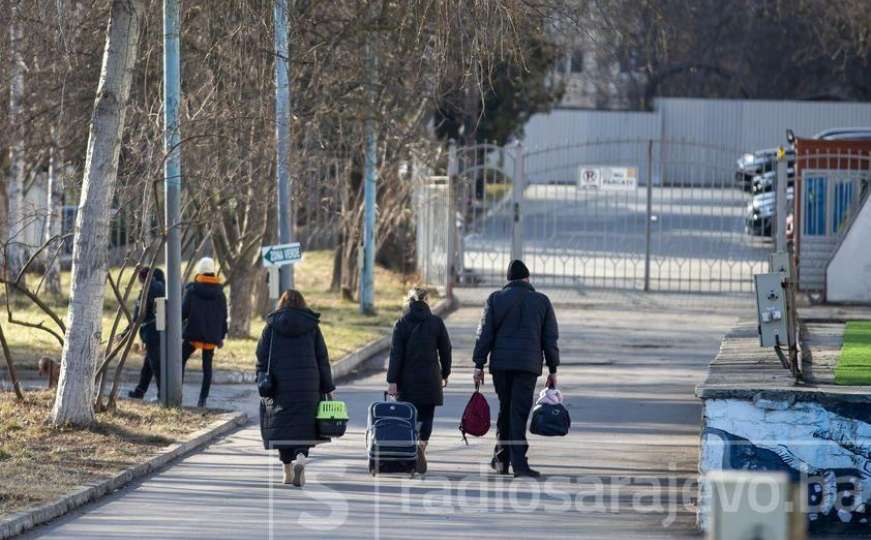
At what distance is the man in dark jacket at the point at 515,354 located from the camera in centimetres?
1121

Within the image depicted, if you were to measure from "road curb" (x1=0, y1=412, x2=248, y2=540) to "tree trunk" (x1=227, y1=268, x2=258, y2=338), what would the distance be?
6.11m

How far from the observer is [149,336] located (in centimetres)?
1530

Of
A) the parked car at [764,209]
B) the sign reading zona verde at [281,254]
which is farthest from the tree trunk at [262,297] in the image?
the parked car at [764,209]

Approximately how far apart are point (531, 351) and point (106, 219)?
414 centimetres

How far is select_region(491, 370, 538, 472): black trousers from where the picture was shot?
11.2m

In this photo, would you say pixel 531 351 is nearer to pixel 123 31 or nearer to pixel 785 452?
pixel 785 452

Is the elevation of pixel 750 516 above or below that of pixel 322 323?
above

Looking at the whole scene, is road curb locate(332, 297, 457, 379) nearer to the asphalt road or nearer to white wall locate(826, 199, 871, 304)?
the asphalt road

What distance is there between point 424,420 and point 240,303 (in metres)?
9.44

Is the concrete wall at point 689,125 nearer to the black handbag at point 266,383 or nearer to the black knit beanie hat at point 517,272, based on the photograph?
the black knit beanie hat at point 517,272

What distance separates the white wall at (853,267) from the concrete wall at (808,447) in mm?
13080

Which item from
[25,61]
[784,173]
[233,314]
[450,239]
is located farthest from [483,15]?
[450,239]

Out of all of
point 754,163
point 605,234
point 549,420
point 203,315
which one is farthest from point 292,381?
point 605,234

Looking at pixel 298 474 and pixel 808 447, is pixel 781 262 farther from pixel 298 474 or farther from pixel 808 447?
pixel 298 474
